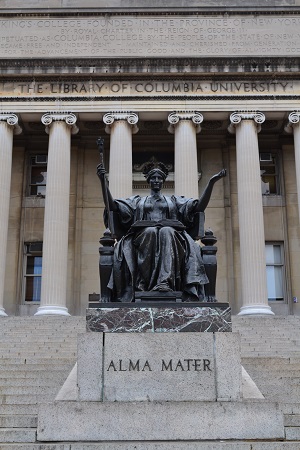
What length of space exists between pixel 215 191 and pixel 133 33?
789 cm

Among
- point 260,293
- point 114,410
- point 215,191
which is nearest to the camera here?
point 114,410

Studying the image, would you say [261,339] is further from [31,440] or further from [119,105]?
[119,105]

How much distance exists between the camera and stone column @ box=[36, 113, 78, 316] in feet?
76.0

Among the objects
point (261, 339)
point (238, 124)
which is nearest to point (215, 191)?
point (238, 124)

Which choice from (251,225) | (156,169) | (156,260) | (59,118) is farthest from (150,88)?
(156,260)

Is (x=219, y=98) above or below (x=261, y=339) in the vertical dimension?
above

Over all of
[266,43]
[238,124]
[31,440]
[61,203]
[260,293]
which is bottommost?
[31,440]

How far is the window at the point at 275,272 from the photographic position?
2692cm

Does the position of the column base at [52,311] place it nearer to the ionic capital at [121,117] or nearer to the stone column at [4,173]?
the stone column at [4,173]

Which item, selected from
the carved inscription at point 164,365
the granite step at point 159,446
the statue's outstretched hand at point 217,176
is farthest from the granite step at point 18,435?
the statue's outstretched hand at point 217,176

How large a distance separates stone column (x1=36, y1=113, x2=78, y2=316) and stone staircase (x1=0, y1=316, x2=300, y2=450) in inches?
71.3

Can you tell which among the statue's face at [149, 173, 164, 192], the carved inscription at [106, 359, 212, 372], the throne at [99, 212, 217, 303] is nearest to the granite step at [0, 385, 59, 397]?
the throne at [99, 212, 217, 303]

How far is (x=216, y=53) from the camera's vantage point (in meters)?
26.2

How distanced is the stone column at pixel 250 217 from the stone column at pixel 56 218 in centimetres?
678
